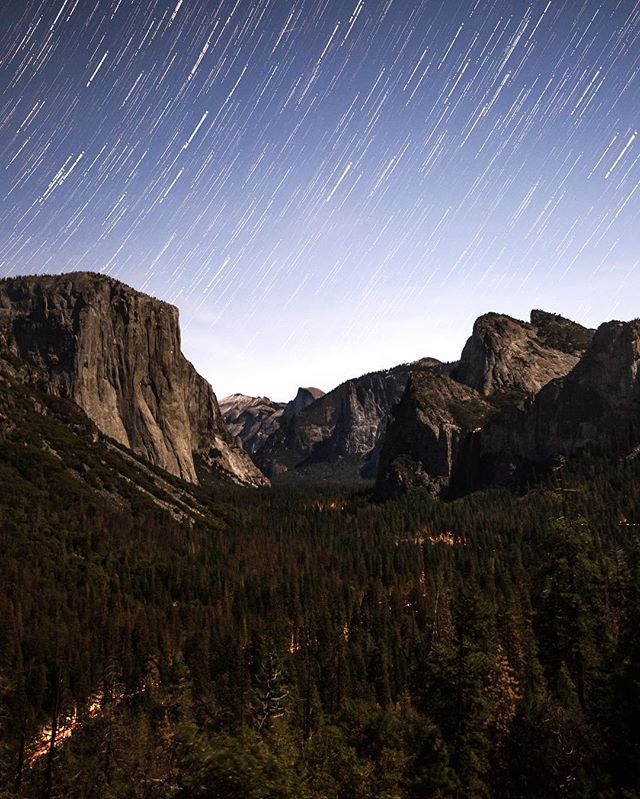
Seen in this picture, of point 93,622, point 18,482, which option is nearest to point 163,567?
point 93,622

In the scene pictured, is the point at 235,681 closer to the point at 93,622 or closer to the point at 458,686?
the point at 93,622

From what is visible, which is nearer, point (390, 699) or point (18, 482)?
point (390, 699)

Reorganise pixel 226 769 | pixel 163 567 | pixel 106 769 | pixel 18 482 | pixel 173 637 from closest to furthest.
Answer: pixel 226 769, pixel 106 769, pixel 173 637, pixel 163 567, pixel 18 482

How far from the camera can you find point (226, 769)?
21.8m

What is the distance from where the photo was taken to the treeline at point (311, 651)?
32.8m

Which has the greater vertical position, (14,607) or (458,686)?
(458,686)

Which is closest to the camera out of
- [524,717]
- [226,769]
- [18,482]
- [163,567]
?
[226,769]

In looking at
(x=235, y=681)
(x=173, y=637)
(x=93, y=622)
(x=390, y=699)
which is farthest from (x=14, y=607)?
(x=390, y=699)

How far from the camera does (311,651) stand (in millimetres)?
90312

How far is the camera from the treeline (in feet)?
108

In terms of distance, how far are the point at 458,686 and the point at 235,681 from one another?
49394 mm

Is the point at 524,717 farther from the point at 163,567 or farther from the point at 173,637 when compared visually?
the point at 163,567

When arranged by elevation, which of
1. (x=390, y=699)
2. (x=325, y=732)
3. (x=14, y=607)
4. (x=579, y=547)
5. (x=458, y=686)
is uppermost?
(x=579, y=547)

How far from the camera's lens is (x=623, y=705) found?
30.2 metres
